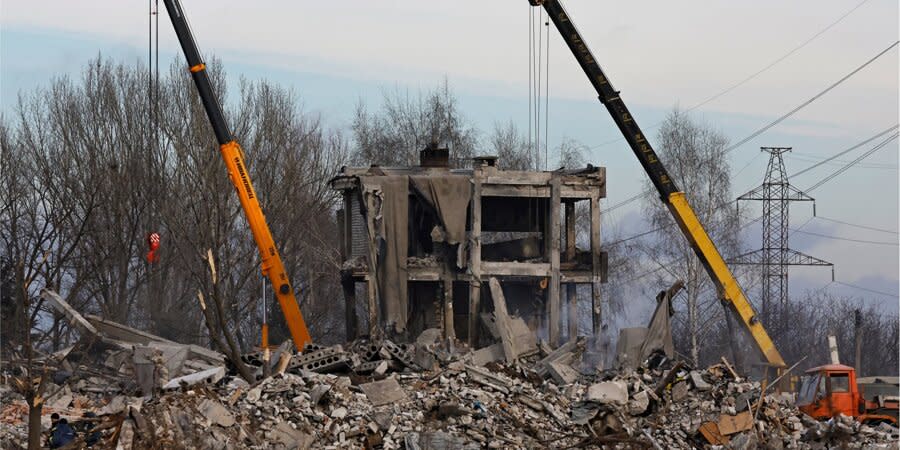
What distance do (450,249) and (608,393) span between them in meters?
6.66

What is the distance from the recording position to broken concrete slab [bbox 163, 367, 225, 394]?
68.7ft

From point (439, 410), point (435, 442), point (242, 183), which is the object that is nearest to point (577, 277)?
point (242, 183)

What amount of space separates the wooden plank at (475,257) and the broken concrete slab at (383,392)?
6.22 meters

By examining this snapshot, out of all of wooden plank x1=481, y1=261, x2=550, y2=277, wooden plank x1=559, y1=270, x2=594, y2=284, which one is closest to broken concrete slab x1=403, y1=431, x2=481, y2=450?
wooden plank x1=481, y1=261, x2=550, y2=277

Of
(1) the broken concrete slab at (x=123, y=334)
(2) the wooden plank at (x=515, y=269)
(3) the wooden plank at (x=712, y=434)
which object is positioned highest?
(2) the wooden plank at (x=515, y=269)

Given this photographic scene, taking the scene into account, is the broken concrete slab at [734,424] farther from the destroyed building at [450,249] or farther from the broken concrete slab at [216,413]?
the broken concrete slab at [216,413]

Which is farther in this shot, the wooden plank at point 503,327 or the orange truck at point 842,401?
the wooden plank at point 503,327

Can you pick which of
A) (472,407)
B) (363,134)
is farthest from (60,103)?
(472,407)

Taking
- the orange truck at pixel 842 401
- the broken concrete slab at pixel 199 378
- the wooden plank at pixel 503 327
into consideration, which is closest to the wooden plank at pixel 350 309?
the wooden plank at pixel 503 327

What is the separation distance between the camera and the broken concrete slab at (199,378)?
2095cm

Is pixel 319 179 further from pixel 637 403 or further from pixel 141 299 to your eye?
pixel 637 403

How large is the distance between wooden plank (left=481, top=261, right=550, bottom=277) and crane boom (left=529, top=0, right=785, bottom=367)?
114 inches

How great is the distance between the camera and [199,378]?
21219mm

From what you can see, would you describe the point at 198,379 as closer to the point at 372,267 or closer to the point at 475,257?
the point at 372,267
